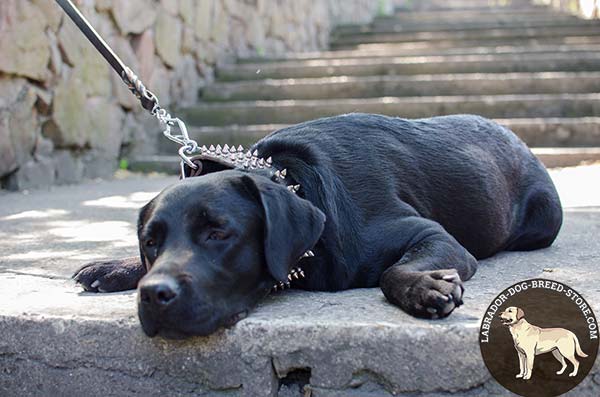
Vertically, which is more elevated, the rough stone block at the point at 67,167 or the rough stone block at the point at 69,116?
the rough stone block at the point at 69,116

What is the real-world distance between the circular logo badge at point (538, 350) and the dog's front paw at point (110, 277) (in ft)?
4.13

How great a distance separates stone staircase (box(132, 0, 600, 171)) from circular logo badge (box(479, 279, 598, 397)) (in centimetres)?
443

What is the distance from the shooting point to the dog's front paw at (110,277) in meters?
2.62

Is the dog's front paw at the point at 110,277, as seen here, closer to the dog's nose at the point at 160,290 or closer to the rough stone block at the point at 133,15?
the dog's nose at the point at 160,290

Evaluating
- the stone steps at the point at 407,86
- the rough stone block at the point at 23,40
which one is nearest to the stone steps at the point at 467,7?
the stone steps at the point at 407,86

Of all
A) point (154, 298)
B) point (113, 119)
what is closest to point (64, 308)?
point (154, 298)

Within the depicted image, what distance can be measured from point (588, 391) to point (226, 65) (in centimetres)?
737

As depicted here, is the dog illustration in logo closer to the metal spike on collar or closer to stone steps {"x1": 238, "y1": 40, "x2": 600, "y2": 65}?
the metal spike on collar

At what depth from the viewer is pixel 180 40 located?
7.65m

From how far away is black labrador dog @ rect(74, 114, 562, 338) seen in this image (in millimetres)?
2113

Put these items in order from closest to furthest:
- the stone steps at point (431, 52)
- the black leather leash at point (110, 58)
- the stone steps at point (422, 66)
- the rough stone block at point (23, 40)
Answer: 1. the black leather leash at point (110, 58)
2. the rough stone block at point (23, 40)
3. the stone steps at point (422, 66)
4. the stone steps at point (431, 52)

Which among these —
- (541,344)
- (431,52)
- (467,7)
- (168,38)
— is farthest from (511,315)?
(467,7)

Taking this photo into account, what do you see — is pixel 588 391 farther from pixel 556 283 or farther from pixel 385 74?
pixel 385 74

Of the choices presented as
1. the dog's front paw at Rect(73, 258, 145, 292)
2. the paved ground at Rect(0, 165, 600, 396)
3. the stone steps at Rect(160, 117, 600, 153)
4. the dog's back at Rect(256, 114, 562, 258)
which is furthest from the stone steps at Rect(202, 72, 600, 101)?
the dog's front paw at Rect(73, 258, 145, 292)
